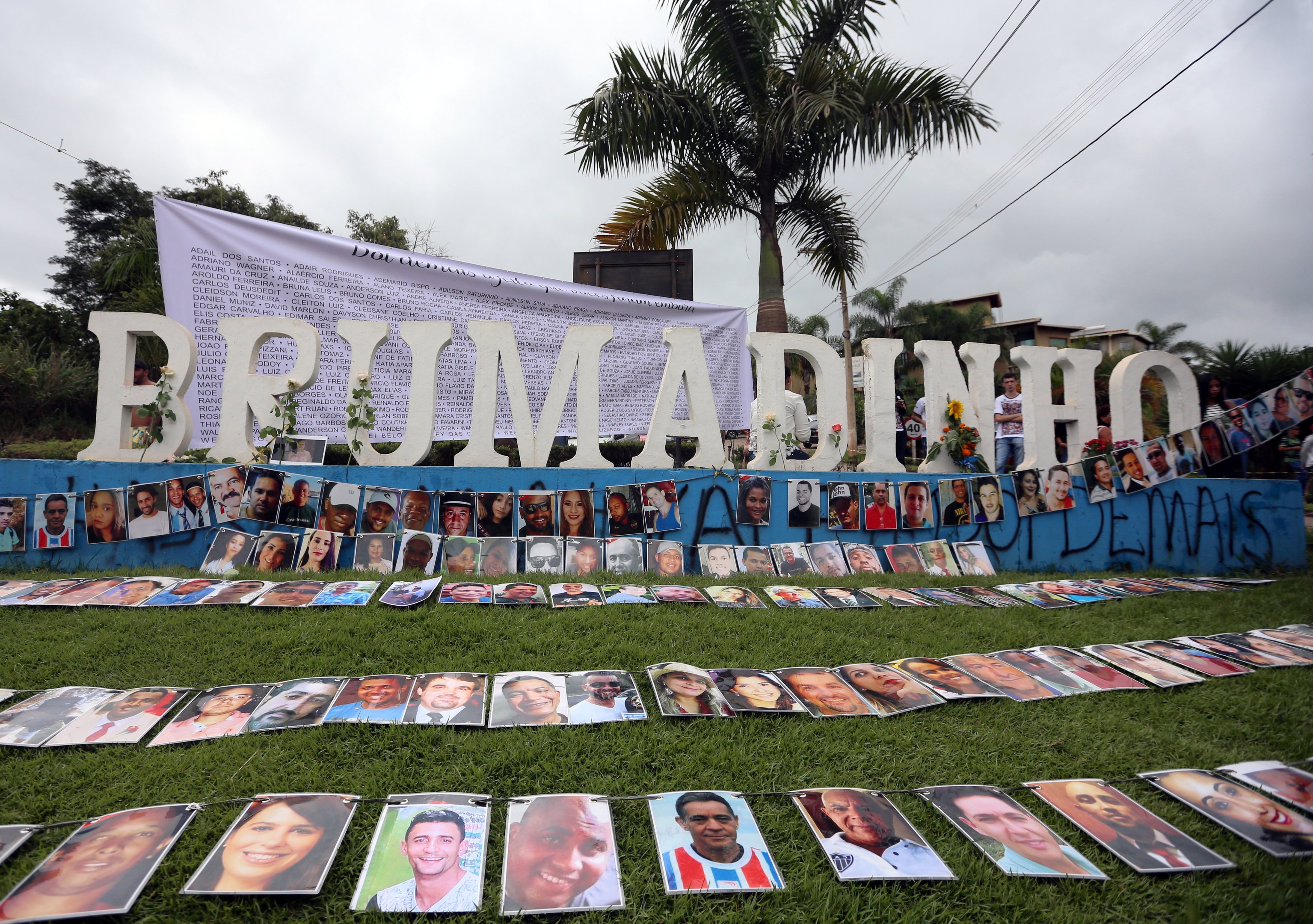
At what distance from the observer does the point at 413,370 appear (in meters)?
5.18

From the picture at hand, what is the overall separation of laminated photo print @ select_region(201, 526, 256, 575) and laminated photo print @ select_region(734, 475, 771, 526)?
3.67 meters

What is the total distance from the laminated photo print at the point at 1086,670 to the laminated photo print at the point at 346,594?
3767 mm

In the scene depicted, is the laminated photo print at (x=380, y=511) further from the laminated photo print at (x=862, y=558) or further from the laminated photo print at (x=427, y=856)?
the laminated photo print at (x=862, y=558)

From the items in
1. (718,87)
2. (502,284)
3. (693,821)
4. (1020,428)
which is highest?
(718,87)

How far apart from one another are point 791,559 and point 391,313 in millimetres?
4802

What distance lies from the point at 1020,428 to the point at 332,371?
6.92 metres

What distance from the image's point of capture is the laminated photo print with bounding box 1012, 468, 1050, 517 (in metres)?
5.77

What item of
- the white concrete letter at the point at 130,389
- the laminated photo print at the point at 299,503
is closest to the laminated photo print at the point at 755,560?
the laminated photo print at the point at 299,503

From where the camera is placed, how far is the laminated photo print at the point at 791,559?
5.05m

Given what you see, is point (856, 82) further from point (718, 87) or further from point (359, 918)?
point (359, 918)

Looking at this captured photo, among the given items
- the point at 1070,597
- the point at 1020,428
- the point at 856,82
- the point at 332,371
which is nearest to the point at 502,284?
the point at 332,371

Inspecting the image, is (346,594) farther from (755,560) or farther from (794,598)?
(755,560)

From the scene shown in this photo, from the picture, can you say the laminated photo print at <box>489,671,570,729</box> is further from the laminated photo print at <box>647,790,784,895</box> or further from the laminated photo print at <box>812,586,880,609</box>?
the laminated photo print at <box>812,586,880,609</box>

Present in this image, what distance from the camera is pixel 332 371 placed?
6.43 metres
